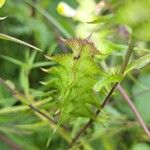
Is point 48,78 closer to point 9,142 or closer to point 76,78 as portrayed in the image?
point 9,142

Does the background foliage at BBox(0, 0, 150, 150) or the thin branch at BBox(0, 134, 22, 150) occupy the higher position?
the background foliage at BBox(0, 0, 150, 150)

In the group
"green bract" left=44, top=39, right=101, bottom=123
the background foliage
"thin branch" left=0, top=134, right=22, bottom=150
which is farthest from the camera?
"thin branch" left=0, top=134, right=22, bottom=150

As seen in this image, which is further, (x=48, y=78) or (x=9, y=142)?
(x=48, y=78)

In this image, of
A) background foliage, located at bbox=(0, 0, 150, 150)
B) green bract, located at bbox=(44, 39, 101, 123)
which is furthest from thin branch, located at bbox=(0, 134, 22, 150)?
green bract, located at bbox=(44, 39, 101, 123)

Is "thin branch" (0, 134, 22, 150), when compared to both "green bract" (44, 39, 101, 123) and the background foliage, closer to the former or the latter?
the background foliage

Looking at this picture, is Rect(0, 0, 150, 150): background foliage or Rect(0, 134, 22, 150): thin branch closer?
Rect(0, 0, 150, 150): background foliage

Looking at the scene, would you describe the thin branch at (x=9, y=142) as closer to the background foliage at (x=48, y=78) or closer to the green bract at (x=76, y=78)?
the background foliage at (x=48, y=78)

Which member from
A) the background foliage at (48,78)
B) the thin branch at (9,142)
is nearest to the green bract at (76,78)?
the background foliage at (48,78)

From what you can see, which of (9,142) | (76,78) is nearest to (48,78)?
(9,142)
